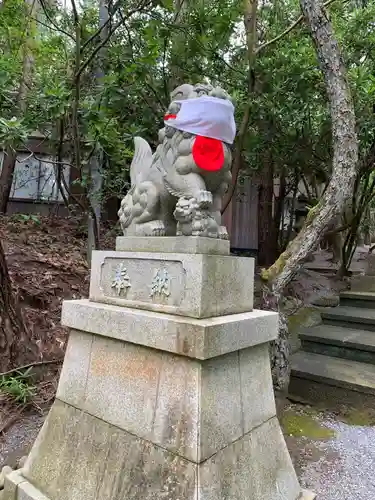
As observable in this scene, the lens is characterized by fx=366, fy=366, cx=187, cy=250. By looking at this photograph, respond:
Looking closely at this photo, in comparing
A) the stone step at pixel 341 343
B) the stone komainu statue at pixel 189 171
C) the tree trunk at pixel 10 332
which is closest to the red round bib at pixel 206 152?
the stone komainu statue at pixel 189 171

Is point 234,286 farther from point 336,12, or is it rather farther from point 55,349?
point 336,12

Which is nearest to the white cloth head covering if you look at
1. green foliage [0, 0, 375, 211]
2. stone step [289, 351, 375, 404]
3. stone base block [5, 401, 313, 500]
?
stone base block [5, 401, 313, 500]

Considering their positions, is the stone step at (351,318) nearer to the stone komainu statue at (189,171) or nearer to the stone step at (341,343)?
the stone step at (341,343)

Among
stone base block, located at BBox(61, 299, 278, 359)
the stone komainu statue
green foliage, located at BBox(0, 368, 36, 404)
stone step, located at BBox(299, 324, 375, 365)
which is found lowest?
green foliage, located at BBox(0, 368, 36, 404)

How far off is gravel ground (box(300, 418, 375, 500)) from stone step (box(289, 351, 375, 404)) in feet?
1.58

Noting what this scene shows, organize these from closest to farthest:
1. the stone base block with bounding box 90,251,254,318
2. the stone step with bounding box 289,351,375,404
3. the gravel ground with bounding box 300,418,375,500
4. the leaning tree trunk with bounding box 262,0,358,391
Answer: the stone base block with bounding box 90,251,254,318
the gravel ground with bounding box 300,418,375,500
the leaning tree trunk with bounding box 262,0,358,391
the stone step with bounding box 289,351,375,404

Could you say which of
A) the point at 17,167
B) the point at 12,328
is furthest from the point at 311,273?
the point at 17,167

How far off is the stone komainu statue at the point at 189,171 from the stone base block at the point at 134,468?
126 centimetres

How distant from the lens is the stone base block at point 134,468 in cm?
191

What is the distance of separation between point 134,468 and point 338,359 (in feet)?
11.8

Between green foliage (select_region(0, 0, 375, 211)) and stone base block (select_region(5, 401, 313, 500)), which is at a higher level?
green foliage (select_region(0, 0, 375, 211))

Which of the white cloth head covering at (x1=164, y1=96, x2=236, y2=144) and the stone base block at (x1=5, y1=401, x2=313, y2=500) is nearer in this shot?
the stone base block at (x1=5, y1=401, x2=313, y2=500)

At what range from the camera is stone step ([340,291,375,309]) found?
237 inches

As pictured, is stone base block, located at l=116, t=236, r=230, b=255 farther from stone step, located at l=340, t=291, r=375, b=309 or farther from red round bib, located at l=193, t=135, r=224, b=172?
stone step, located at l=340, t=291, r=375, b=309
